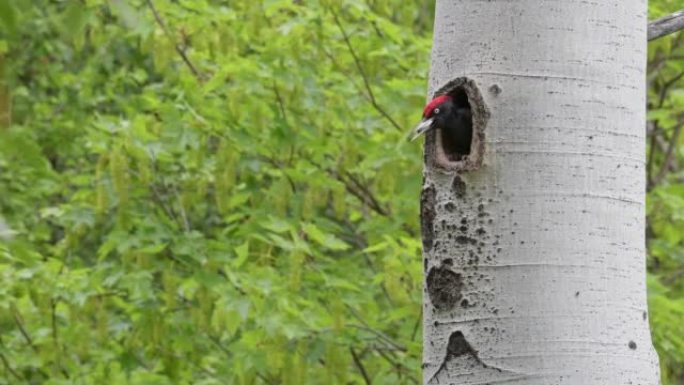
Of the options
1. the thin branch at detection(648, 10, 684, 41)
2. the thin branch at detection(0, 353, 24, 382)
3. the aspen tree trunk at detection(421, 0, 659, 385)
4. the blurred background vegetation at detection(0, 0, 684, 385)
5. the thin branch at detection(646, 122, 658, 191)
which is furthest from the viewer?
the thin branch at detection(646, 122, 658, 191)

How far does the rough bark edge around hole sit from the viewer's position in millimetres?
2029

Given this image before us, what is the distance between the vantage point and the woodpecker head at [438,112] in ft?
6.96

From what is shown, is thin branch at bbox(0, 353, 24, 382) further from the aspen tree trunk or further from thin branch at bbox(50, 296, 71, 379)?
the aspen tree trunk

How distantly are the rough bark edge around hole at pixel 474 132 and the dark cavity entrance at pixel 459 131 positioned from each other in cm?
2

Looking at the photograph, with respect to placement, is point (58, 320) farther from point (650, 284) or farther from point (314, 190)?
point (650, 284)

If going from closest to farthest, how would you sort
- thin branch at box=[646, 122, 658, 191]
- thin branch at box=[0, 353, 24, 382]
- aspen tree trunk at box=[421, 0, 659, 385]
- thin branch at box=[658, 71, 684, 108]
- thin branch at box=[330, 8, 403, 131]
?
aspen tree trunk at box=[421, 0, 659, 385], thin branch at box=[330, 8, 403, 131], thin branch at box=[0, 353, 24, 382], thin branch at box=[658, 71, 684, 108], thin branch at box=[646, 122, 658, 191]

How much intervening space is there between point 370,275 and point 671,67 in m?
2.05

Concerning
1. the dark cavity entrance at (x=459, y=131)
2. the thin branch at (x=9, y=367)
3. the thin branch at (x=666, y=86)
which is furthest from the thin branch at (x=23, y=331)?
the dark cavity entrance at (x=459, y=131)

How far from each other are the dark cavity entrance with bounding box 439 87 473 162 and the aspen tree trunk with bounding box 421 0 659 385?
0.04 m

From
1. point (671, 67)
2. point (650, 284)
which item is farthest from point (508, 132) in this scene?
point (671, 67)

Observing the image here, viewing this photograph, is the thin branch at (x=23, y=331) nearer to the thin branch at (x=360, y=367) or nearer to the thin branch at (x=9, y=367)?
the thin branch at (x=9, y=367)

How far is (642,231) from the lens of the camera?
205 cm

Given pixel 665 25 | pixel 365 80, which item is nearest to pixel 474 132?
pixel 665 25

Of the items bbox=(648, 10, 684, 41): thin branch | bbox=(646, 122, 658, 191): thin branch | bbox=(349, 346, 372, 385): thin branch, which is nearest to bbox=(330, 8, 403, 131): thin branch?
bbox=(349, 346, 372, 385): thin branch
